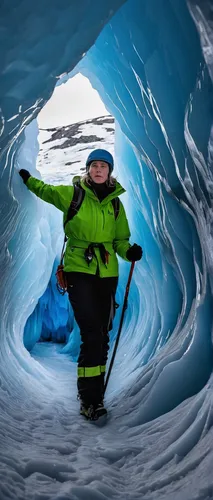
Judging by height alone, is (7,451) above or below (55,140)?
below

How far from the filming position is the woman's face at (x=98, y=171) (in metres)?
3.35

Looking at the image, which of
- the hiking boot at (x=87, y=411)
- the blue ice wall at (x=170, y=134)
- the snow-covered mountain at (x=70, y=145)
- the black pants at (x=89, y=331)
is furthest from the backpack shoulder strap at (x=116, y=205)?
the snow-covered mountain at (x=70, y=145)

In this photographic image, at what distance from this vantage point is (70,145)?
1035 centimetres

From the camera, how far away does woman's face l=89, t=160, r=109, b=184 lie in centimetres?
335

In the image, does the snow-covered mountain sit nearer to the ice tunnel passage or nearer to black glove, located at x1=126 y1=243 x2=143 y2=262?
the ice tunnel passage

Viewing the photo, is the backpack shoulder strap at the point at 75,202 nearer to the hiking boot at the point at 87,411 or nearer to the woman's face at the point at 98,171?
the woman's face at the point at 98,171

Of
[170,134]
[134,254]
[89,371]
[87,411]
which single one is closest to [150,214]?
[134,254]

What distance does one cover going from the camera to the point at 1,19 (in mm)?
2191

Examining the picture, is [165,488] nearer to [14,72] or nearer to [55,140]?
[14,72]

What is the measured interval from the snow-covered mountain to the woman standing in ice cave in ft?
19.8

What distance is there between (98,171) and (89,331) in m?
1.24

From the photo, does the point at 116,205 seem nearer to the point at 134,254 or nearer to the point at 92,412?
the point at 134,254

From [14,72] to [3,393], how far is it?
2567mm

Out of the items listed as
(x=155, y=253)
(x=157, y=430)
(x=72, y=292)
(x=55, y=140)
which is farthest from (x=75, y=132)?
(x=157, y=430)
